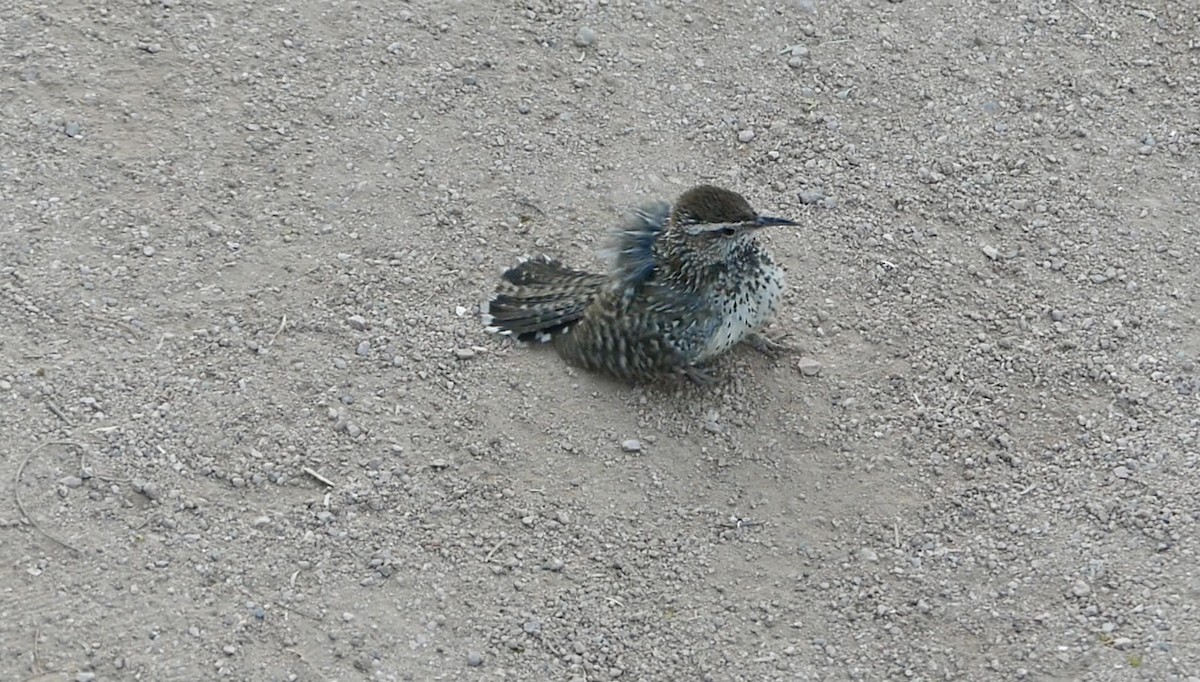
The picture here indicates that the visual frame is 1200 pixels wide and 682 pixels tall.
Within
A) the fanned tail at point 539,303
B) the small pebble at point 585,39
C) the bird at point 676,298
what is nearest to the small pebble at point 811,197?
the bird at point 676,298

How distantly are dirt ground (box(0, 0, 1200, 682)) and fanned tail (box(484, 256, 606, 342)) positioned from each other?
11 centimetres

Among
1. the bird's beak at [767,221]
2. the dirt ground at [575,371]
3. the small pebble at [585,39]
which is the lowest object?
the dirt ground at [575,371]

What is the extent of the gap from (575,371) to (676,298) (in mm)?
563

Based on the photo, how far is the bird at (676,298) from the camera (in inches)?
266

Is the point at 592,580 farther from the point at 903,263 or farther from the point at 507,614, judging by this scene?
the point at 903,263

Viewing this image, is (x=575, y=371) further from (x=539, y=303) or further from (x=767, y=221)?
(x=767, y=221)

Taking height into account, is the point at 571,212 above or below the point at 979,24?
below

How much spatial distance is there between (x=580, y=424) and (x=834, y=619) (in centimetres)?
139

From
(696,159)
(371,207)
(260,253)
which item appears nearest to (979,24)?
(696,159)

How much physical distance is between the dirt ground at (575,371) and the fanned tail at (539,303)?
0.11 m

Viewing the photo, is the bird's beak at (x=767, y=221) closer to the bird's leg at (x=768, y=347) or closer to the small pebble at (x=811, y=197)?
the bird's leg at (x=768, y=347)

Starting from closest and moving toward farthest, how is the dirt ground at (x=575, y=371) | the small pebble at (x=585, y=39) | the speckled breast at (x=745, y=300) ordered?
1. the dirt ground at (x=575, y=371)
2. the speckled breast at (x=745, y=300)
3. the small pebble at (x=585, y=39)

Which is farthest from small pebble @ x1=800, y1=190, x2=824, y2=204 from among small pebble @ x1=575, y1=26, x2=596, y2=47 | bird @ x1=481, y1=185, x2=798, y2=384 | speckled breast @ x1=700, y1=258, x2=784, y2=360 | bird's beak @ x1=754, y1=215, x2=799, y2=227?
small pebble @ x1=575, y1=26, x2=596, y2=47

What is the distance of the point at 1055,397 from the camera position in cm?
689
